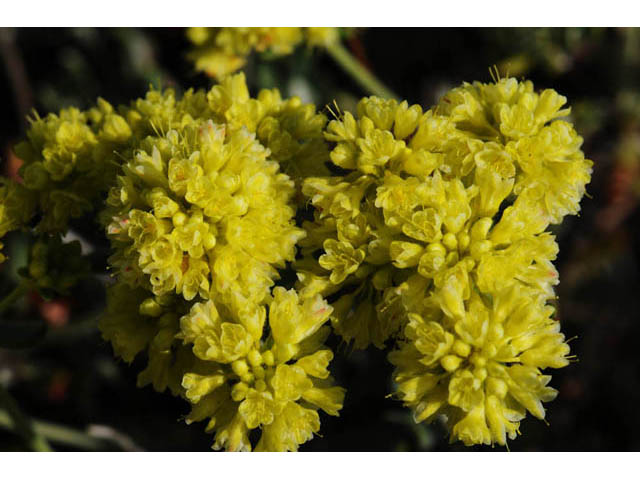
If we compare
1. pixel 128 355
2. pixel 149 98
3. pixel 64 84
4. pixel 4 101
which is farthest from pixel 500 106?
pixel 4 101

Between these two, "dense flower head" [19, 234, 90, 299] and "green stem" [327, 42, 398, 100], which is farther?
"green stem" [327, 42, 398, 100]

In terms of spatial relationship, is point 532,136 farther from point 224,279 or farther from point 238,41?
point 238,41

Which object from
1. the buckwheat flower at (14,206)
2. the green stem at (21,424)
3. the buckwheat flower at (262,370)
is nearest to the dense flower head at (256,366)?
the buckwheat flower at (262,370)

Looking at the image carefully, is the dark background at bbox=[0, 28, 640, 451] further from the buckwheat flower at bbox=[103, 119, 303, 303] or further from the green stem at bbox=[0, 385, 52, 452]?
the buckwheat flower at bbox=[103, 119, 303, 303]

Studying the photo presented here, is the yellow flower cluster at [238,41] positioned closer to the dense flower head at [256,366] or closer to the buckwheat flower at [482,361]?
the dense flower head at [256,366]

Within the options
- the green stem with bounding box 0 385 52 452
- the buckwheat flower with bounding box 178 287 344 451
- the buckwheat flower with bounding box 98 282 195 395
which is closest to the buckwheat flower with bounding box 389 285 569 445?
the buckwheat flower with bounding box 178 287 344 451
